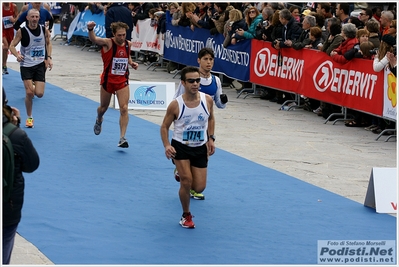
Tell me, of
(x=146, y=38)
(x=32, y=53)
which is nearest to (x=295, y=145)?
(x=32, y=53)

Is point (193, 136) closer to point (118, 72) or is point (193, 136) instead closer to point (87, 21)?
point (118, 72)

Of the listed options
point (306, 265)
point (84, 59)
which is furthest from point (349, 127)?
point (84, 59)

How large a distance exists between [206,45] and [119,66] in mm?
8395

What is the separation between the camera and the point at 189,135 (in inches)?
377

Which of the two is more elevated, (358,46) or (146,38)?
(358,46)

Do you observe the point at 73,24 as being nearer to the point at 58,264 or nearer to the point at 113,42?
the point at 113,42

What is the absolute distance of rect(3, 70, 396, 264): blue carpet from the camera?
28.5 ft

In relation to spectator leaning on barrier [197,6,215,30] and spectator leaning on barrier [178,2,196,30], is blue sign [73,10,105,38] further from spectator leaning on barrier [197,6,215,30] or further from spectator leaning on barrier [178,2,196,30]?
spectator leaning on barrier [197,6,215,30]

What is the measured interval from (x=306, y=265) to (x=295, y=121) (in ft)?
29.2

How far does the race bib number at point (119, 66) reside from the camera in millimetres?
13695

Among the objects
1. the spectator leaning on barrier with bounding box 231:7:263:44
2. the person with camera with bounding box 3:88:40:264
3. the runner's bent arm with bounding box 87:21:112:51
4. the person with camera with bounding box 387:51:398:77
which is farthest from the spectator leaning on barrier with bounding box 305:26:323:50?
the person with camera with bounding box 3:88:40:264

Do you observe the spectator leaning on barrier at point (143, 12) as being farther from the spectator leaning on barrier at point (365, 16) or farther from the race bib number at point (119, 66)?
the race bib number at point (119, 66)

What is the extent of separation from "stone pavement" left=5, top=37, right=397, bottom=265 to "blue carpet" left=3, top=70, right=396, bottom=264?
1.19ft

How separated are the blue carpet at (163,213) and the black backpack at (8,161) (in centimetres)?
172
